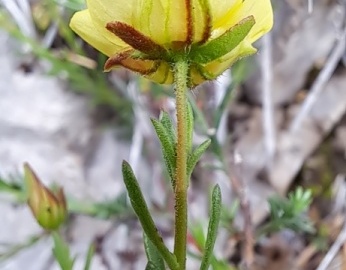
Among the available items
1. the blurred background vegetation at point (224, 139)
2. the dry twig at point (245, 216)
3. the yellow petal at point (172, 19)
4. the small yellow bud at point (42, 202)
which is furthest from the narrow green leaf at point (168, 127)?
the blurred background vegetation at point (224, 139)

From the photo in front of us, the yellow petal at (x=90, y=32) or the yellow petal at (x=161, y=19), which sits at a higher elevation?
the yellow petal at (x=90, y=32)

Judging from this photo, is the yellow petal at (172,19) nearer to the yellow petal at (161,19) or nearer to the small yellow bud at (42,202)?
the yellow petal at (161,19)

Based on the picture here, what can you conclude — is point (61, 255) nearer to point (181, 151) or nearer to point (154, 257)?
point (154, 257)

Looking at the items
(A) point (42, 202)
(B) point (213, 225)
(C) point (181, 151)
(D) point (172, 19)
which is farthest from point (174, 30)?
(A) point (42, 202)

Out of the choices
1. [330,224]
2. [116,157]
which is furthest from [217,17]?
[116,157]

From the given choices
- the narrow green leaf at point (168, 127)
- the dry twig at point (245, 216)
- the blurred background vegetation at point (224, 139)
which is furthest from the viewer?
the blurred background vegetation at point (224, 139)

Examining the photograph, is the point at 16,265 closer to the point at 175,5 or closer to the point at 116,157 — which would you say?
the point at 116,157

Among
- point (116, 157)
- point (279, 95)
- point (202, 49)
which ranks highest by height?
point (279, 95)
